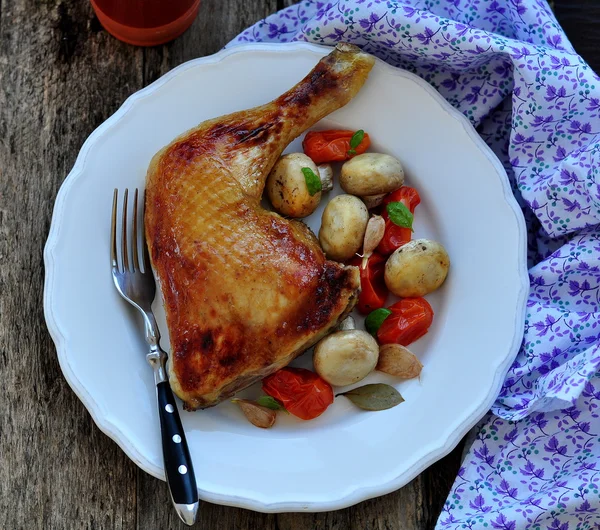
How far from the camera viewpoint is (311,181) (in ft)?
8.79

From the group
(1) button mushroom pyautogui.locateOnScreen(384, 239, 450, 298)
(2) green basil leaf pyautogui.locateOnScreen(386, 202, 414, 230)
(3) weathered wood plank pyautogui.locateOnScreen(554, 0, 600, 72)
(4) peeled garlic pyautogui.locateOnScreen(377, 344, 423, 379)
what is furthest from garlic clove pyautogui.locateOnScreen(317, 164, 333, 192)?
(3) weathered wood plank pyautogui.locateOnScreen(554, 0, 600, 72)

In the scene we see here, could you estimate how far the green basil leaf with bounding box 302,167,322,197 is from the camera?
8.79 feet

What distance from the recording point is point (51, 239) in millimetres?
2682

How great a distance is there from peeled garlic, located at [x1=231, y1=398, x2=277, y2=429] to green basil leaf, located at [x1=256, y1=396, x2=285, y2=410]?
1 cm

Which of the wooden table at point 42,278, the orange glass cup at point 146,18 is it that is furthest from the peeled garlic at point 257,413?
the orange glass cup at point 146,18

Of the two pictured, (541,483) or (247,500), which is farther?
(541,483)

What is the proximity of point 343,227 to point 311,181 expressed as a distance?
0.63ft

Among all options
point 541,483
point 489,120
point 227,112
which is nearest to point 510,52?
point 489,120

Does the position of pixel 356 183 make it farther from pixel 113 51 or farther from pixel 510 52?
pixel 113 51

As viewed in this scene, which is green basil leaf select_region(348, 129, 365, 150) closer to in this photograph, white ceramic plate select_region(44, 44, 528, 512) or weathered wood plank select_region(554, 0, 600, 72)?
white ceramic plate select_region(44, 44, 528, 512)

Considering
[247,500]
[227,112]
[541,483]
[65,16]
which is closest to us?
[247,500]

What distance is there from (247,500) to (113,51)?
5.88ft

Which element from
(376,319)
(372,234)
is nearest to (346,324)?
(376,319)

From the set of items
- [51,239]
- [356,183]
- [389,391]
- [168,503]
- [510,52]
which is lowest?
[168,503]
